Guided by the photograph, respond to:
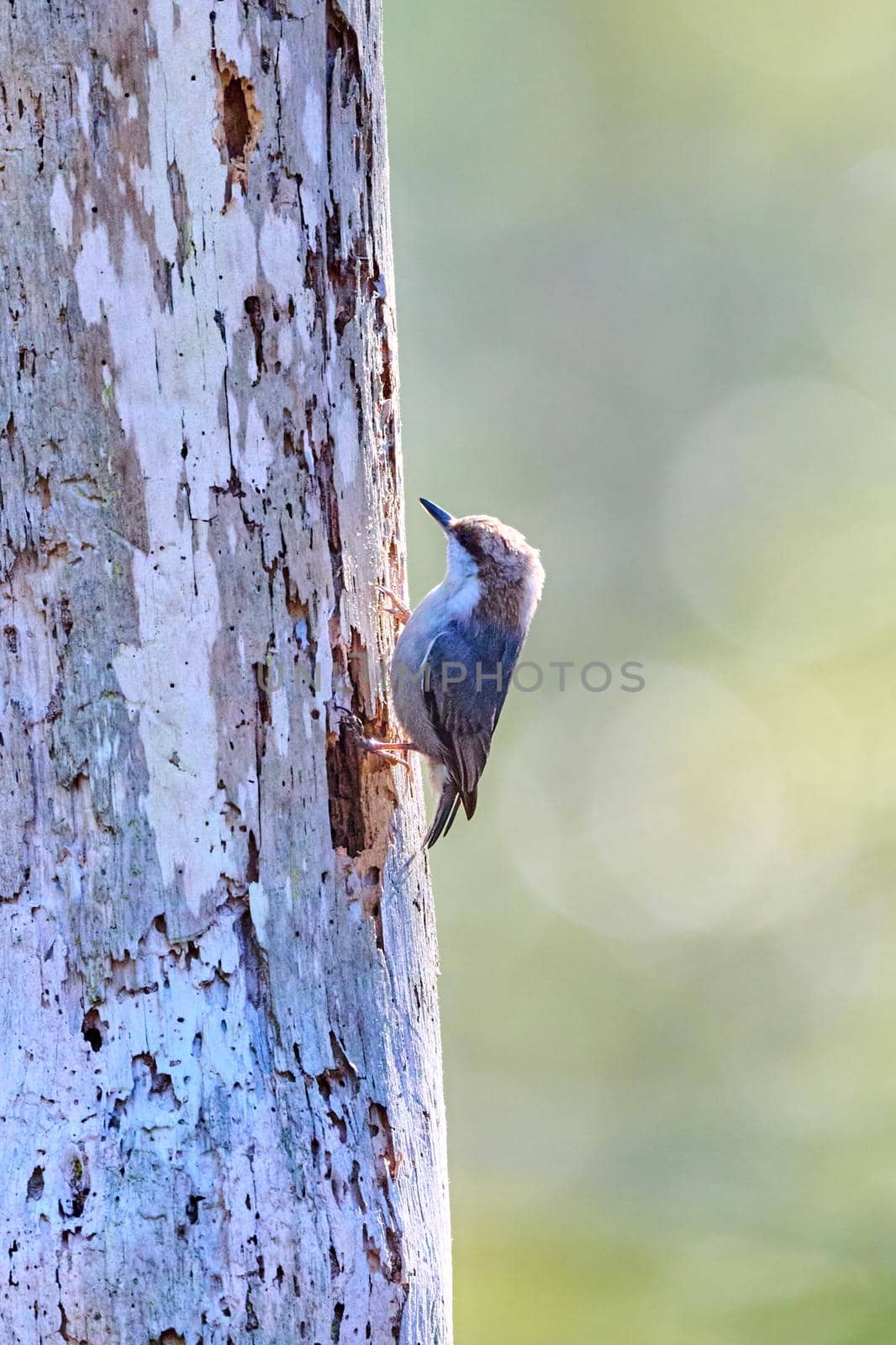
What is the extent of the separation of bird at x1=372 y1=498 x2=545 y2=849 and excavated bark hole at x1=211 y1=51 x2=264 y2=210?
3.95ft

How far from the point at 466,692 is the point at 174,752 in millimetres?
1463

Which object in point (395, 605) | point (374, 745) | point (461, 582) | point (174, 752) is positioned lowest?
point (174, 752)

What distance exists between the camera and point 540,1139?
40.3 feet

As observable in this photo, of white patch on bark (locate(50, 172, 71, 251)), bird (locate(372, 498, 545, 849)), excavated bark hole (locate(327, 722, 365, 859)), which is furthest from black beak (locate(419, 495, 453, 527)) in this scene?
white patch on bark (locate(50, 172, 71, 251))

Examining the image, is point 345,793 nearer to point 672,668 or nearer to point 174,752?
point 174,752

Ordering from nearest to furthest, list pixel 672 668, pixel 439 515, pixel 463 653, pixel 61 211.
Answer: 1. pixel 61 211
2. pixel 463 653
3. pixel 439 515
4. pixel 672 668

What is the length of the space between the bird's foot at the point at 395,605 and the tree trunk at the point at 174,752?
39cm

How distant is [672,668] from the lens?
12.3m

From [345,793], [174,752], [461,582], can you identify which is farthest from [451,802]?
[174,752]

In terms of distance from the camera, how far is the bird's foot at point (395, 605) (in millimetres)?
3041

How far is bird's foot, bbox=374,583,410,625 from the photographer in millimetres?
3041

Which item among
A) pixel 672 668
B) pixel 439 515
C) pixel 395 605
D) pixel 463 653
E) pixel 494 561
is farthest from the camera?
pixel 672 668

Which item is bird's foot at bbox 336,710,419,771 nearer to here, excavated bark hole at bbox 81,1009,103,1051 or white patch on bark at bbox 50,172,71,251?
excavated bark hole at bbox 81,1009,103,1051

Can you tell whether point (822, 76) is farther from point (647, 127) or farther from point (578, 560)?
point (578, 560)
